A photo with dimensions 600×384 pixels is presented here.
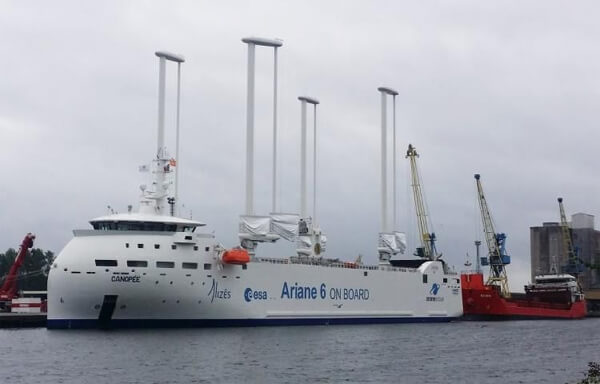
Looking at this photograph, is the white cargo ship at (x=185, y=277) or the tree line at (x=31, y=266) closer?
the white cargo ship at (x=185, y=277)

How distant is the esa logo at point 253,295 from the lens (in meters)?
55.6

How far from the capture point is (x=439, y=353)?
44.6 m

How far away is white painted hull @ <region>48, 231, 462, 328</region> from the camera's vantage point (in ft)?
163

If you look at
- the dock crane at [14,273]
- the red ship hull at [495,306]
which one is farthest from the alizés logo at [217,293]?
the red ship hull at [495,306]

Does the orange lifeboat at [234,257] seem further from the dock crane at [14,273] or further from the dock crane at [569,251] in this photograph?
the dock crane at [569,251]

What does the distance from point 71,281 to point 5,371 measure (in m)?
14.3

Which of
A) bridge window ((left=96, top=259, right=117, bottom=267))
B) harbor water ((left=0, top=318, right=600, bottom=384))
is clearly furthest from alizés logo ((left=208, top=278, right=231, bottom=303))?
bridge window ((left=96, top=259, right=117, bottom=267))

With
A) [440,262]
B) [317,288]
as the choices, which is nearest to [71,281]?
[317,288]

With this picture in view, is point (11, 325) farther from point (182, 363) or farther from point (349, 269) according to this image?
point (182, 363)

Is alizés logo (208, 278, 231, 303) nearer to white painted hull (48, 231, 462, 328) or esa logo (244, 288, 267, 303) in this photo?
white painted hull (48, 231, 462, 328)

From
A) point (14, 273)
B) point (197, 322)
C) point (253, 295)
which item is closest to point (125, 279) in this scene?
point (197, 322)

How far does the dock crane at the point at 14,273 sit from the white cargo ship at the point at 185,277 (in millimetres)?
25876

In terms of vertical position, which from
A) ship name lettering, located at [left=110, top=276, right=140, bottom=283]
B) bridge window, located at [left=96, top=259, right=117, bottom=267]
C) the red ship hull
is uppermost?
bridge window, located at [left=96, top=259, right=117, bottom=267]

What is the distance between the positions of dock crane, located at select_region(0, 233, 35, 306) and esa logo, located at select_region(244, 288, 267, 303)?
28963mm
